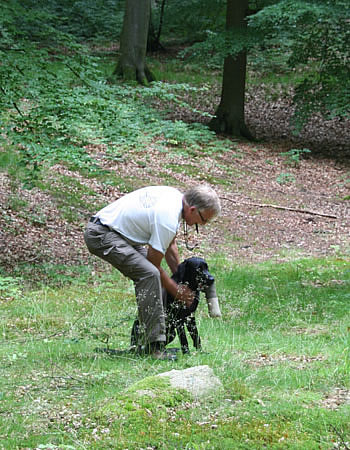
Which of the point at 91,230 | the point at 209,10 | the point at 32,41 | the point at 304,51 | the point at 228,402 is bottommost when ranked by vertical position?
the point at 228,402

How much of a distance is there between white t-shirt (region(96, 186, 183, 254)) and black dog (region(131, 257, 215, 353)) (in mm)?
321

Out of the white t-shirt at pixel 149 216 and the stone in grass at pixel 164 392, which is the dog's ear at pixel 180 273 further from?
the stone in grass at pixel 164 392

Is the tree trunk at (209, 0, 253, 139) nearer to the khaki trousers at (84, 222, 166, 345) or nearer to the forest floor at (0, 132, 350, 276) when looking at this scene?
the forest floor at (0, 132, 350, 276)

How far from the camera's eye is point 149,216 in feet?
14.7

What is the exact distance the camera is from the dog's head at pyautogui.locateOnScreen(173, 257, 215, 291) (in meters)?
4.61

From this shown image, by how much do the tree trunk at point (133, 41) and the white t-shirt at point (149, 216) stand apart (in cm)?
1622

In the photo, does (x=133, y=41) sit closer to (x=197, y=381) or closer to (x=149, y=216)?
(x=149, y=216)

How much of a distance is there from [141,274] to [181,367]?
0.81 meters

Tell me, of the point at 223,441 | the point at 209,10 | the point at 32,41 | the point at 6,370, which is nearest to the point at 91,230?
the point at 6,370

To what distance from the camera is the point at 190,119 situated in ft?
67.5

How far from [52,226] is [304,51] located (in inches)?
451

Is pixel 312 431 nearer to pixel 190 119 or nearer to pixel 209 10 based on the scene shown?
pixel 190 119

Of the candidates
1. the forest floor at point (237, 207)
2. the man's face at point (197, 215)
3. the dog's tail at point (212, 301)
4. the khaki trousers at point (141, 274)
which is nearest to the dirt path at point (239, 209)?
the forest floor at point (237, 207)

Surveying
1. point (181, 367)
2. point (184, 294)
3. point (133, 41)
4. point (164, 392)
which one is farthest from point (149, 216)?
point (133, 41)
